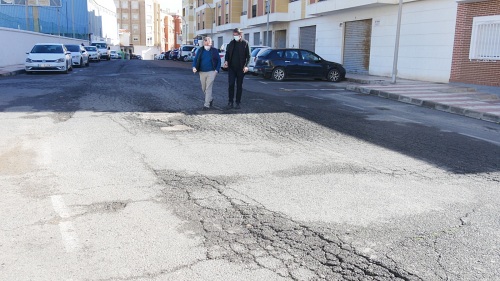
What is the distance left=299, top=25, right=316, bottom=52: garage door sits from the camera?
3203 cm

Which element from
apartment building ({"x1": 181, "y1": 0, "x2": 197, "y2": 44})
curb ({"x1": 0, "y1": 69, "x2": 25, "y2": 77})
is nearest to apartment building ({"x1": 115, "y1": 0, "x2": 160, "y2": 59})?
apartment building ({"x1": 181, "y1": 0, "x2": 197, "y2": 44})

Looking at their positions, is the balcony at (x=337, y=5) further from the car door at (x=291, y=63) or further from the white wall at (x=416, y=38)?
the car door at (x=291, y=63)

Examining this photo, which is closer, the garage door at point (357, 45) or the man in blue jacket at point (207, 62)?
the man in blue jacket at point (207, 62)

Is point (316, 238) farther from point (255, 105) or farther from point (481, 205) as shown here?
point (255, 105)

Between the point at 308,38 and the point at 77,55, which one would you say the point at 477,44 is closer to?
the point at 308,38

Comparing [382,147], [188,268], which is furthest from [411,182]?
[188,268]

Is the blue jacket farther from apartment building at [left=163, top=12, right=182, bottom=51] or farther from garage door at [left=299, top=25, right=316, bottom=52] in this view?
apartment building at [left=163, top=12, right=182, bottom=51]

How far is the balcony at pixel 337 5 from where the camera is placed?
71.7 ft

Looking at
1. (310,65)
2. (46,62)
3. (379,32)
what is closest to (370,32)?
(379,32)

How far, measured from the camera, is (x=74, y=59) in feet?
96.9

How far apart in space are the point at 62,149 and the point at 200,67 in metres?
4.54

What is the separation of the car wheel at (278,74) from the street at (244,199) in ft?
38.3

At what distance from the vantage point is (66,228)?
387 cm

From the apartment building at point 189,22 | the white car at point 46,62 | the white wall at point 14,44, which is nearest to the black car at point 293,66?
the white car at point 46,62
